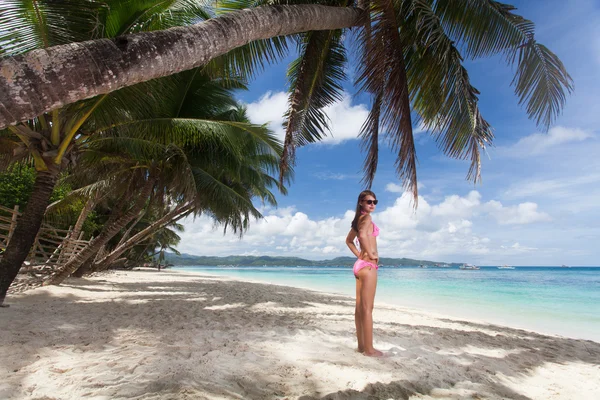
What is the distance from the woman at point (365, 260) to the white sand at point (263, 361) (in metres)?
0.29

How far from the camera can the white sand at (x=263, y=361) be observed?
2.33 meters

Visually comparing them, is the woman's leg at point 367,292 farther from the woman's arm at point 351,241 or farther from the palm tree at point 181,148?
the palm tree at point 181,148

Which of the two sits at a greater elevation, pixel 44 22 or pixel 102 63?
pixel 44 22

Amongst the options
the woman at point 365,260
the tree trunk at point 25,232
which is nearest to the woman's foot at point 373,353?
the woman at point 365,260

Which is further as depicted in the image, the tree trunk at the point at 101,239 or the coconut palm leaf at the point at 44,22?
the tree trunk at the point at 101,239

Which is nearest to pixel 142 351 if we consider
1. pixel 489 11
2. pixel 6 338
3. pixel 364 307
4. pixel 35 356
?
pixel 35 356

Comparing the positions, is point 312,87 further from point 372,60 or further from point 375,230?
point 375,230

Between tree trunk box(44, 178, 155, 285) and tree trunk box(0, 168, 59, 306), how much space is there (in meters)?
2.55

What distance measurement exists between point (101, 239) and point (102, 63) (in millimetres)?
7193

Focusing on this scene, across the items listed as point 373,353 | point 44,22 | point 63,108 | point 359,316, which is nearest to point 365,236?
point 359,316

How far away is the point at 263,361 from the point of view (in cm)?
302

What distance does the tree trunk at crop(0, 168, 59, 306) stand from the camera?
4.97m

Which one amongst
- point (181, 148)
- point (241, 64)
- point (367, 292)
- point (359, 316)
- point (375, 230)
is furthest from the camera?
point (181, 148)

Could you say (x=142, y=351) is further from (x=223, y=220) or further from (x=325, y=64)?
(x=223, y=220)
